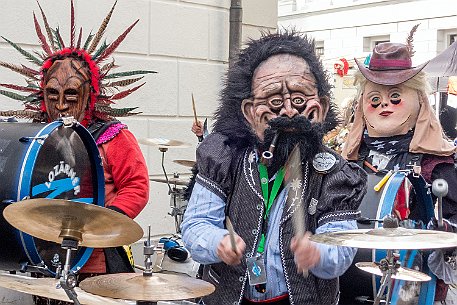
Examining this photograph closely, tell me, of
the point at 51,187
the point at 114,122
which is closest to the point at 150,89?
the point at 114,122

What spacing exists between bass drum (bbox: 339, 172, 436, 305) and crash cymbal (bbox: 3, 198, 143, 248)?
4.41 ft

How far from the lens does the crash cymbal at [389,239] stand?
254 cm

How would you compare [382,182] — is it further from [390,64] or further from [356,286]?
[390,64]

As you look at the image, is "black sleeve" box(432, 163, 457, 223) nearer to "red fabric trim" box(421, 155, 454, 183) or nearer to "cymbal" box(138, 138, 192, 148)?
"red fabric trim" box(421, 155, 454, 183)

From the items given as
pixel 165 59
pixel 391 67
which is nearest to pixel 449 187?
pixel 391 67

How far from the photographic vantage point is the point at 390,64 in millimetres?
4531

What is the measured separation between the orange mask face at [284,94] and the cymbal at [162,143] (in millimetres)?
3114

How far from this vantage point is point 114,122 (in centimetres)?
393

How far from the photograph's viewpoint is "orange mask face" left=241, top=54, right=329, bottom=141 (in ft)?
9.64

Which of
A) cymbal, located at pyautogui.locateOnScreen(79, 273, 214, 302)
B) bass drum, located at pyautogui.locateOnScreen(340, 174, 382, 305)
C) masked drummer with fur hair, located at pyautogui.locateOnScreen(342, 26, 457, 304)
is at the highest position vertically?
masked drummer with fur hair, located at pyautogui.locateOnScreen(342, 26, 457, 304)

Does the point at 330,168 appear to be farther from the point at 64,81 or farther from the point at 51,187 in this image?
the point at 64,81

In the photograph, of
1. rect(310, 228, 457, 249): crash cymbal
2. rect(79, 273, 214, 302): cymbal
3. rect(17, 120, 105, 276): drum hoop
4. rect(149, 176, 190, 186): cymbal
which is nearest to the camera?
rect(310, 228, 457, 249): crash cymbal

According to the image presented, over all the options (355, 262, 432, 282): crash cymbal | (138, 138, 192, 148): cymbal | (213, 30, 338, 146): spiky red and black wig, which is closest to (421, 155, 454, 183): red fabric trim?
(355, 262, 432, 282): crash cymbal

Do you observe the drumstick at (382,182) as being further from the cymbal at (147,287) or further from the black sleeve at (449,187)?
the cymbal at (147,287)
